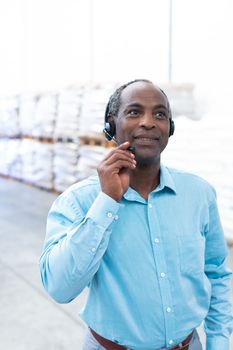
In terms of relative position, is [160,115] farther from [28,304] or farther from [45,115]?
[45,115]

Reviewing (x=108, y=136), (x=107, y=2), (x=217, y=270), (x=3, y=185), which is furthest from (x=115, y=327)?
(x=3, y=185)

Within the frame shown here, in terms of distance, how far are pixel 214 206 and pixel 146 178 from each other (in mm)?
284

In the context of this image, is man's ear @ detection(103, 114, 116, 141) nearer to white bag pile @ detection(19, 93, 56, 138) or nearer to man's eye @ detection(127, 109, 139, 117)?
man's eye @ detection(127, 109, 139, 117)

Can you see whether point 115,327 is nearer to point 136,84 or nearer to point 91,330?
point 91,330

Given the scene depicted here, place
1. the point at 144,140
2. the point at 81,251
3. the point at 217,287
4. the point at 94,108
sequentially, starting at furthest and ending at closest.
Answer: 1. the point at 94,108
2. the point at 217,287
3. the point at 144,140
4. the point at 81,251

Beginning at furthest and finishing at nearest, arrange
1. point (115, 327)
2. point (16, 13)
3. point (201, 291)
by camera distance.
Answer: point (16, 13), point (201, 291), point (115, 327)

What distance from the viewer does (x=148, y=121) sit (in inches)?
55.9

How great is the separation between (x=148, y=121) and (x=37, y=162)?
25.5 feet

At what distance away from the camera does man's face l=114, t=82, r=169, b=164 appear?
1418 mm

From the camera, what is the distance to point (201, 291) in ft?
5.04

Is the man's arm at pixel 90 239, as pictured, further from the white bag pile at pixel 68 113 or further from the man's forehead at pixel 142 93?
the white bag pile at pixel 68 113

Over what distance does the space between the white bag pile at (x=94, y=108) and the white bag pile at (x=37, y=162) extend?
1.46 meters

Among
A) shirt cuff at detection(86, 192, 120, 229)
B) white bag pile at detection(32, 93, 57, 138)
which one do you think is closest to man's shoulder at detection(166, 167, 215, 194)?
shirt cuff at detection(86, 192, 120, 229)

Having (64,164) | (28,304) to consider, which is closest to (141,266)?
(28,304)
